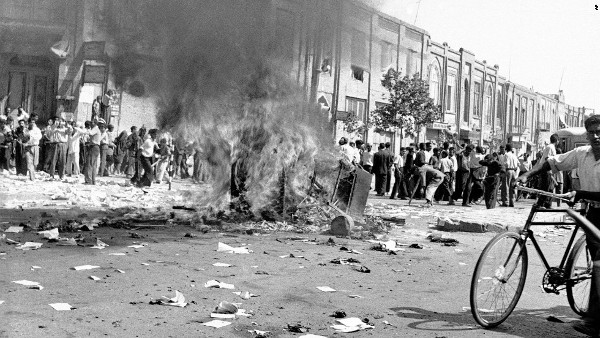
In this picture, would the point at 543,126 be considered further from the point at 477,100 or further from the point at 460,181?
the point at 460,181

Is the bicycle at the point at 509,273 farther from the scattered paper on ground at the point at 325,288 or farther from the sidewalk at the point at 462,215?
the sidewalk at the point at 462,215

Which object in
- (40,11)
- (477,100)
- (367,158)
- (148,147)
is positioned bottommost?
(148,147)

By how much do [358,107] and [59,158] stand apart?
19.9m

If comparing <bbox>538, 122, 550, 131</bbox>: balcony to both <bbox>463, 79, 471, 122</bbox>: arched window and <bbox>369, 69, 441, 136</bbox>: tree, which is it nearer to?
<bbox>463, 79, 471, 122</bbox>: arched window

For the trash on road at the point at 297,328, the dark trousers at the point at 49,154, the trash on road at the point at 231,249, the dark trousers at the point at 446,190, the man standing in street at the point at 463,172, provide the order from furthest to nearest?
the dark trousers at the point at 446,190
the man standing in street at the point at 463,172
the dark trousers at the point at 49,154
the trash on road at the point at 231,249
the trash on road at the point at 297,328

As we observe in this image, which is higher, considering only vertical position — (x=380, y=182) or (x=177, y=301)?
(x=380, y=182)

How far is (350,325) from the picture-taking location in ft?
14.9

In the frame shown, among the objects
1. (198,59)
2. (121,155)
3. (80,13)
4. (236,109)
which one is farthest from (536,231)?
(121,155)

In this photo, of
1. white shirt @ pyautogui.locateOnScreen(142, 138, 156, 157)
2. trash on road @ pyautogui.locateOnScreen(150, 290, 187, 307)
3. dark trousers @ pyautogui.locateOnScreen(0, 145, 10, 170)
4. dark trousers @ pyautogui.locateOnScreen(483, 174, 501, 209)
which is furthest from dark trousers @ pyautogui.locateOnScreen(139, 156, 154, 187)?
trash on road @ pyautogui.locateOnScreen(150, 290, 187, 307)

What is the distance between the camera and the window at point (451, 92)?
43.5 m

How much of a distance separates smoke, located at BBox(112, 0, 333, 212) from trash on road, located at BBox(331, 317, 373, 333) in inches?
221

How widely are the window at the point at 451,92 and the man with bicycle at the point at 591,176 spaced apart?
3921cm

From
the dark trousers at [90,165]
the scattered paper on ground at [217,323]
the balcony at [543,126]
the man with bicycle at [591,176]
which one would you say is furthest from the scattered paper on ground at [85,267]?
the balcony at [543,126]

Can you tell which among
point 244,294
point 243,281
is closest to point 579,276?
point 244,294
